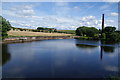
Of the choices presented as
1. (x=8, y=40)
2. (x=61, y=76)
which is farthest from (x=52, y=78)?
(x=8, y=40)

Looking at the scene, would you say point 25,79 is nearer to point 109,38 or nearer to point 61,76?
point 61,76

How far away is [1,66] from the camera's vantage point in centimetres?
555

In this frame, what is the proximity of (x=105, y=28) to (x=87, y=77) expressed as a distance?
2683 cm

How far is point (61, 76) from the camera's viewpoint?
4516 millimetres

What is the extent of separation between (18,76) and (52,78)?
1543mm

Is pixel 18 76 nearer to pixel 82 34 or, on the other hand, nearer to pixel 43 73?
pixel 43 73

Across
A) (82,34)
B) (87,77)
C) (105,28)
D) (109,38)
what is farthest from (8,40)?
(82,34)

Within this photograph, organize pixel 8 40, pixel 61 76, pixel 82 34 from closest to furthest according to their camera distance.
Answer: pixel 61 76 < pixel 8 40 < pixel 82 34

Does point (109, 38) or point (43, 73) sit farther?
point (109, 38)

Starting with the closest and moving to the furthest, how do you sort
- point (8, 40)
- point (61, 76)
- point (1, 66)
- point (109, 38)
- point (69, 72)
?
point (61, 76) < point (69, 72) < point (1, 66) < point (8, 40) < point (109, 38)

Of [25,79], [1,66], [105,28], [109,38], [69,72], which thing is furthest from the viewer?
[105,28]

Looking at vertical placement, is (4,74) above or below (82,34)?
below

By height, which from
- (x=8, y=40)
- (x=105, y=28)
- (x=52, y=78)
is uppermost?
(x=105, y=28)

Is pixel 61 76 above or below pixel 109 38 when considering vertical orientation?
below
